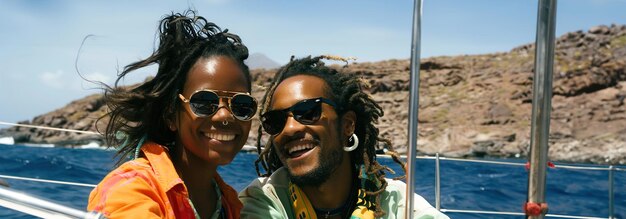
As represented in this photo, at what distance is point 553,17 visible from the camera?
4.50ft

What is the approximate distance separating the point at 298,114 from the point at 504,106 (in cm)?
6996

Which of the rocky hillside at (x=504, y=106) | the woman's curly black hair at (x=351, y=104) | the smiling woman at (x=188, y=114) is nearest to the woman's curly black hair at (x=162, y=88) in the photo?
the smiling woman at (x=188, y=114)

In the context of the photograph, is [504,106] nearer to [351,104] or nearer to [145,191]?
[351,104]

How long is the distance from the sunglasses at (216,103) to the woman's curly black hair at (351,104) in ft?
2.22

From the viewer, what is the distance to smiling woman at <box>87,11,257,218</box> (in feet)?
6.79

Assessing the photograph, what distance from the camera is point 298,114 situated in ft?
8.60

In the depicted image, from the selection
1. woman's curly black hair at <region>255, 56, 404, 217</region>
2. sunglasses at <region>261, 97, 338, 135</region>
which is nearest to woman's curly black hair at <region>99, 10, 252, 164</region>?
sunglasses at <region>261, 97, 338, 135</region>

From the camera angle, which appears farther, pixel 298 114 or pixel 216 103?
pixel 298 114

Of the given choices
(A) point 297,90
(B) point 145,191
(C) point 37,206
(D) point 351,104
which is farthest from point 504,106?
(C) point 37,206

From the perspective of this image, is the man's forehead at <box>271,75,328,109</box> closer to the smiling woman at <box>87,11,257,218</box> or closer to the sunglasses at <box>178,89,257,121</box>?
the smiling woman at <box>87,11,257,218</box>

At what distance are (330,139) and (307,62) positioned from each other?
1.45 ft

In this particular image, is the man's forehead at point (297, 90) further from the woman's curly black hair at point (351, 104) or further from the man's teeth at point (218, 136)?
the man's teeth at point (218, 136)

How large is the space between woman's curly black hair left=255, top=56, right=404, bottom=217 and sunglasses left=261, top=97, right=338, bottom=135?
5.7 inches

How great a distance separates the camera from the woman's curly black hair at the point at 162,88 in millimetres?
2174
